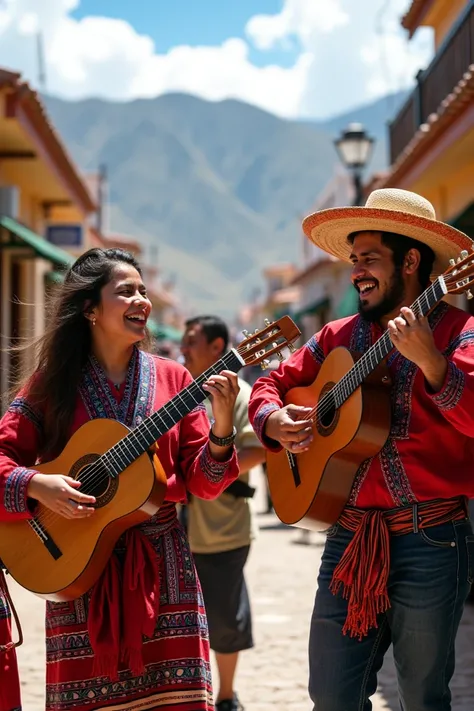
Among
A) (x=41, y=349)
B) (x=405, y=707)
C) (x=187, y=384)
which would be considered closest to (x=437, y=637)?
(x=405, y=707)

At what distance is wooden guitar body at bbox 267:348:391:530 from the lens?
134 inches

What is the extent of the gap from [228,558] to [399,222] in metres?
2.47

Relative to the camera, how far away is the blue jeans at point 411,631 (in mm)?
3344

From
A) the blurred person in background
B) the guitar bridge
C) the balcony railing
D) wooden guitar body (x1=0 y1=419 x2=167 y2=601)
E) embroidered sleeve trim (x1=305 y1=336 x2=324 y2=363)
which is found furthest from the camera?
the balcony railing

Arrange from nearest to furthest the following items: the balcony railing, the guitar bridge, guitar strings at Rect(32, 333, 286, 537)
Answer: guitar strings at Rect(32, 333, 286, 537)
the guitar bridge
the balcony railing

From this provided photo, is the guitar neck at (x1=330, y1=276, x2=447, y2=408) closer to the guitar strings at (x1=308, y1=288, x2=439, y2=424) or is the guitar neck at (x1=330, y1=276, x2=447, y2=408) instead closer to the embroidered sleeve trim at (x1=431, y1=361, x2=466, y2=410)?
the guitar strings at (x1=308, y1=288, x2=439, y2=424)

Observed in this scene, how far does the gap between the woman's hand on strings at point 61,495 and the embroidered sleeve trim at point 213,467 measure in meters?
0.38

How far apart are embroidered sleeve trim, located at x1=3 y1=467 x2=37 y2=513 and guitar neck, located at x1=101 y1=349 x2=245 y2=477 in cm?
26

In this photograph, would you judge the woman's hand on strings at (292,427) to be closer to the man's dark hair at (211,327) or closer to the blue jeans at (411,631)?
the blue jeans at (411,631)

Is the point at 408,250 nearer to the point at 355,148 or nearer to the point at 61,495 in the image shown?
the point at 61,495

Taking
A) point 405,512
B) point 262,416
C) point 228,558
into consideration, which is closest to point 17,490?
point 262,416

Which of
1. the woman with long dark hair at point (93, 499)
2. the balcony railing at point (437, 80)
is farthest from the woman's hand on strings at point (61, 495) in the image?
the balcony railing at point (437, 80)

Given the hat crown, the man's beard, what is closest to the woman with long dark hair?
the man's beard

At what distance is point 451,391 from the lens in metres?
3.17
